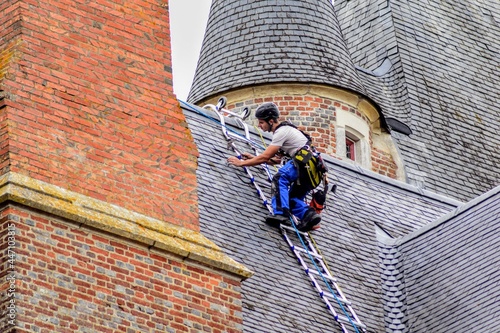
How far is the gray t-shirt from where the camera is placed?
21016 mm

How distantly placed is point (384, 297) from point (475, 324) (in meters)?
1.62

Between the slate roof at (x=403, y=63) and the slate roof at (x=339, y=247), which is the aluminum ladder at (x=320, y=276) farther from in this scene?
the slate roof at (x=403, y=63)

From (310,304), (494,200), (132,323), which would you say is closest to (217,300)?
(132,323)

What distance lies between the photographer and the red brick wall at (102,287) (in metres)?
15.8

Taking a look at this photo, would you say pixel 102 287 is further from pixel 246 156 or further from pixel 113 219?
pixel 246 156

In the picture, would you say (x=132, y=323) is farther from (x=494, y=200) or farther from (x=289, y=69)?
(x=289, y=69)

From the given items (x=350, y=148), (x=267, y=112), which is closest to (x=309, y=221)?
(x=267, y=112)

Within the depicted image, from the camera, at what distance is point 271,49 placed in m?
29.5

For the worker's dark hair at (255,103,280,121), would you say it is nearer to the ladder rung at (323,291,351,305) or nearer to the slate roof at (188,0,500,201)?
the ladder rung at (323,291,351,305)

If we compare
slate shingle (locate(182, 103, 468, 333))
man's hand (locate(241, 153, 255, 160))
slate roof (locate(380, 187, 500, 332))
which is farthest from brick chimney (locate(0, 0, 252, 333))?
man's hand (locate(241, 153, 255, 160))

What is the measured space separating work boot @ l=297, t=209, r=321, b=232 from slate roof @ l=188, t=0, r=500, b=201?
807 cm

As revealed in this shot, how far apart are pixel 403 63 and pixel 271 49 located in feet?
11.4

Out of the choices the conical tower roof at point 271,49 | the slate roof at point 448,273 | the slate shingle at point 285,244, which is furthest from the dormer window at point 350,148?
the slate roof at point 448,273

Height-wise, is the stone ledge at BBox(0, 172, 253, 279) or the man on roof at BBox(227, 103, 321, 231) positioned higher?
the man on roof at BBox(227, 103, 321, 231)
